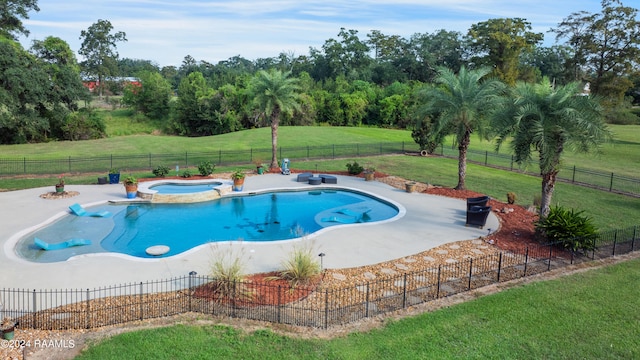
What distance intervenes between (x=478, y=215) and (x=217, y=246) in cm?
1017

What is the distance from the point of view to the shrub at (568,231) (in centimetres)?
1508

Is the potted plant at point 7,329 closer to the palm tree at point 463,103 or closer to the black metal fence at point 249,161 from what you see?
the palm tree at point 463,103

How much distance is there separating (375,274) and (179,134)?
5845 cm

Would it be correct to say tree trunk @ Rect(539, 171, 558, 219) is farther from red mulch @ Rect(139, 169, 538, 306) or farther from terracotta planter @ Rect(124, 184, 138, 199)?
terracotta planter @ Rect(124, 184, 138, 199)

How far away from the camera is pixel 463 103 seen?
23.1m

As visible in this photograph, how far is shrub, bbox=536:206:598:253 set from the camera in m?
15.1

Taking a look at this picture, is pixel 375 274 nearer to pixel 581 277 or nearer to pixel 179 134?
pixel 581 277

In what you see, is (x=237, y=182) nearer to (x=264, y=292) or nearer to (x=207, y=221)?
(x=207, y=221)

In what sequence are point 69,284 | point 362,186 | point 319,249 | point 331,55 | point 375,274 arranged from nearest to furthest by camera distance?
point 69,284
point 375,274
point 319,249
point 362,186
point 331,55

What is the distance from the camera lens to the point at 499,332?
396 inches

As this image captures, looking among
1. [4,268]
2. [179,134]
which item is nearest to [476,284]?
[4,268]

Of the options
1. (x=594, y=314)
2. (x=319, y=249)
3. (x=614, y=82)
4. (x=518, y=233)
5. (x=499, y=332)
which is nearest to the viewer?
(x=499, y=332)

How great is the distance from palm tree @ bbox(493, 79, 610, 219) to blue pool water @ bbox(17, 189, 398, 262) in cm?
666

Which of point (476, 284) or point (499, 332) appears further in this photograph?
point (476, 284)
